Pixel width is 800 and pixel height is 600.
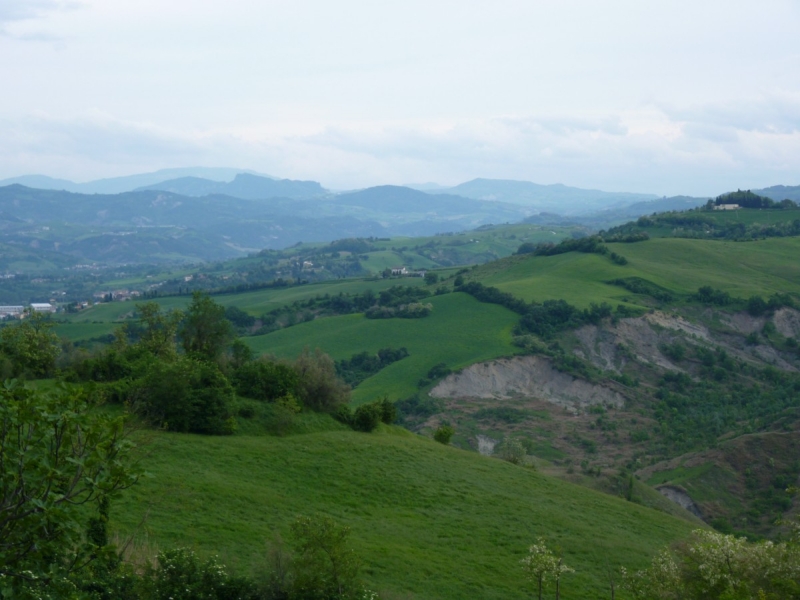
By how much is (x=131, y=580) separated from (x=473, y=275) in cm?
12257

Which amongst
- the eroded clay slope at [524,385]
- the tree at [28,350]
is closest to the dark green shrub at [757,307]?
the eroded clay slope at [524,385]

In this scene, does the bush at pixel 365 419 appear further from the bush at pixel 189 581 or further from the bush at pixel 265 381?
the bush at pixel 189 581

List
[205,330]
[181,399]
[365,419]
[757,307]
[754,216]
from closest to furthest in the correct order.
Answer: [181,399] → [365,419] → [205,330] → [757,307] → [754,216]

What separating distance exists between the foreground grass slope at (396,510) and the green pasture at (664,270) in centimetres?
6410

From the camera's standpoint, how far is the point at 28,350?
129ft

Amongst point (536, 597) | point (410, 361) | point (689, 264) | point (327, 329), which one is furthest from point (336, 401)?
point (689, 264)

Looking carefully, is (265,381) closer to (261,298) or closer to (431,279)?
(431,279)

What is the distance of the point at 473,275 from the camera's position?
450ft

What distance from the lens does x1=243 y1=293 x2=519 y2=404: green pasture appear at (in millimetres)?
86125

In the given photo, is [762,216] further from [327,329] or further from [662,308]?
[327,329]

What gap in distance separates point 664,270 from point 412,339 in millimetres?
44446

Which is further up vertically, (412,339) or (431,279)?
(431,279)

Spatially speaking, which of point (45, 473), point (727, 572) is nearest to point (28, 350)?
point (45, 473)

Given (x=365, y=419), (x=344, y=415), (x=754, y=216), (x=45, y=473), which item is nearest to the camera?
(x=45, y=473)
